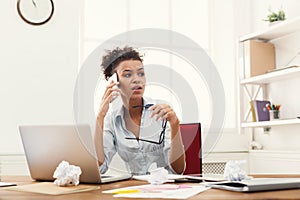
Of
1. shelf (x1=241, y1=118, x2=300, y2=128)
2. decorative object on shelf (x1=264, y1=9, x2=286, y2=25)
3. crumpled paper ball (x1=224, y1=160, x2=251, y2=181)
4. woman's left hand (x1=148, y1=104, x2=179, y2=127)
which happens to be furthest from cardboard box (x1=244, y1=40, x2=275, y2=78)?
crumpled paper ball (x1=224, y1=160, x2=251, y2=181)

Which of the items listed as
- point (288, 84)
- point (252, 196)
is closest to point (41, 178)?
point (252, 196)

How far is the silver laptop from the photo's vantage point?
1247mm

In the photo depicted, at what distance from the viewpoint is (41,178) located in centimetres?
141

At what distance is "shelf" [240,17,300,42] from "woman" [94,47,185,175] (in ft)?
5.69

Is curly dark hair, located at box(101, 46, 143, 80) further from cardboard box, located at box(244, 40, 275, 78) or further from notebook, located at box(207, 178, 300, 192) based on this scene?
cardboard box, located at box(244, 40, 275, 78)

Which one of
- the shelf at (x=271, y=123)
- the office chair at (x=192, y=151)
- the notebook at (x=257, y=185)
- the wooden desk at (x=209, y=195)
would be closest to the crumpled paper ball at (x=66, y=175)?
the wooden desk at (x=209, y=195)

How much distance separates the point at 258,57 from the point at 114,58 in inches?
84.7

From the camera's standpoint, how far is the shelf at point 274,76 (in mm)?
2819

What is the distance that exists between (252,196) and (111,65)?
2.04 ft

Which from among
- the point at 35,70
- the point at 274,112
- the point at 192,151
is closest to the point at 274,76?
the point at 274,112

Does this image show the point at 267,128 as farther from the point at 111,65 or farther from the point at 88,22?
the point at 111,65

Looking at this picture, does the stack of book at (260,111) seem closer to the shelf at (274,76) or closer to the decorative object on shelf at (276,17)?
the shelf at (274,76)

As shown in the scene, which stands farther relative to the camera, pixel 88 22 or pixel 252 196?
Answer: pixel 88 22

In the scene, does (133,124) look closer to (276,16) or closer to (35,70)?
(35,70)
